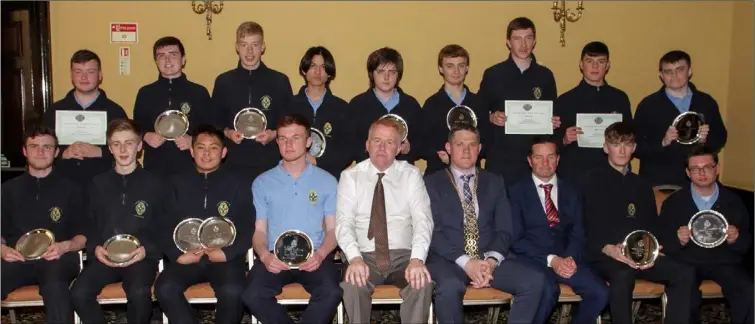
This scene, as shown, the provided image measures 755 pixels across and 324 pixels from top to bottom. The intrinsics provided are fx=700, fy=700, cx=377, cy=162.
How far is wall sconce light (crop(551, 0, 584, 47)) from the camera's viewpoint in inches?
314

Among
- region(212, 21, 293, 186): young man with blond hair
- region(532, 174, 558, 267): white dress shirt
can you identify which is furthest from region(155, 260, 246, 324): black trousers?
region(532, 174, 558, 267): white dress shirt

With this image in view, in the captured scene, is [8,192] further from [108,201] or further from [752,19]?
[752,19]

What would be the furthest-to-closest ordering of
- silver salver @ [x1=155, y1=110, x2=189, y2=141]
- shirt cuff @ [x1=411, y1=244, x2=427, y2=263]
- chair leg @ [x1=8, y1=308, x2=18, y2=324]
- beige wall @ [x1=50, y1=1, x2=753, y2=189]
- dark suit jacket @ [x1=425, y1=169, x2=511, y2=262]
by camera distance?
1. beige wall @ [x1=50, y1=1, x2=753, y2=189]
2. silver salver @ [x1=155, y1=110, x2=189, y2=141]
3. chair leg @ [x1=8, y1=308, x2=18, y2=324]
4. dark suit jacket @ [x1=425, y1=169, x2=511, y2=262]
5. shirt cuff @ [x1=411, y1=244, x2=427, y2=263]

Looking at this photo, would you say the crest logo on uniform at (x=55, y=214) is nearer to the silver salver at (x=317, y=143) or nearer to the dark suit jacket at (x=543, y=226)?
the silver salver at (x=317, y=143)

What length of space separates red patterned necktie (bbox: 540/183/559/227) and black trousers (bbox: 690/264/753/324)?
3.66 feet

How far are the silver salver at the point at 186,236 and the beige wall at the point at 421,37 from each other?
2.95m

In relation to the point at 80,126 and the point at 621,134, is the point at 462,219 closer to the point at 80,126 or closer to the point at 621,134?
the point at 621,134

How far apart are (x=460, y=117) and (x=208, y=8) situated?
3.27 meters

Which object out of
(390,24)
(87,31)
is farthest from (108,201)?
(390,24)

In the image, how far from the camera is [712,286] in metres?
5.31

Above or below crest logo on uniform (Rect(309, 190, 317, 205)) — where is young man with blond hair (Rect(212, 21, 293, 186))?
above

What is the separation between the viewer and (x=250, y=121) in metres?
6.32

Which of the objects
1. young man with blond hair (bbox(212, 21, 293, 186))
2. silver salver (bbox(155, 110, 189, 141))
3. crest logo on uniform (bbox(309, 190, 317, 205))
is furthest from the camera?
young man with blond hair (bbox(212, 21, 293, 186))

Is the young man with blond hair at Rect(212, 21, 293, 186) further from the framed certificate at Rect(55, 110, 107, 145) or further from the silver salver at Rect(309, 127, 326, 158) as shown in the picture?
the framed certificate at Rect(55, 110, 107, 145)
